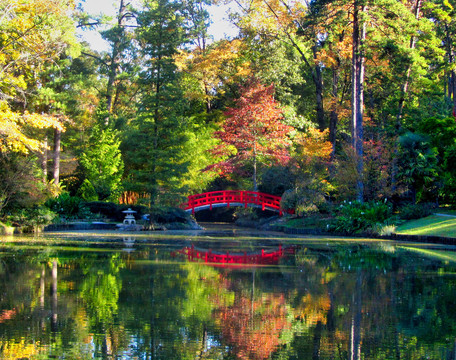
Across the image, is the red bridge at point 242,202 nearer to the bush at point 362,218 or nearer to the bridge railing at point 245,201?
the bridge railing at point 245,201

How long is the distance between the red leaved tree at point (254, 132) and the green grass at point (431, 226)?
1292cm

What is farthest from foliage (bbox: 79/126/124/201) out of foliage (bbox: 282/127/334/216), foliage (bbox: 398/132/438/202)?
foliage (bbox: 398/132/438/202)

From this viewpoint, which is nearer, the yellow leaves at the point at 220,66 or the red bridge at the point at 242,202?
the red bridge at the point at 242,202

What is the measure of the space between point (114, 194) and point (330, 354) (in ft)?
106

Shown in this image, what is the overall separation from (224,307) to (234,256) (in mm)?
7320

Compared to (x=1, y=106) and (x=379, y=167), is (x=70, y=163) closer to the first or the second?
(x=1, y=106)

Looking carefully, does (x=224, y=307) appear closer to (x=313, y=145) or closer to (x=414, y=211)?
(x=414, y=211)

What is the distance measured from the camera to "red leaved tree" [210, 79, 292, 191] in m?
36.7

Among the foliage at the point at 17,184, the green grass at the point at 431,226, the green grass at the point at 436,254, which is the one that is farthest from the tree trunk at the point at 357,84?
the foliage at the point at 17,184

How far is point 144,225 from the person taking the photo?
2847 centimetres

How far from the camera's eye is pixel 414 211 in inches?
1011

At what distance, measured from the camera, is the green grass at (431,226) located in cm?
2112

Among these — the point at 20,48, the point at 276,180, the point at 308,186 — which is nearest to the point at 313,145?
the point at 276,180

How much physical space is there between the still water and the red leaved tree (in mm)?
22059
